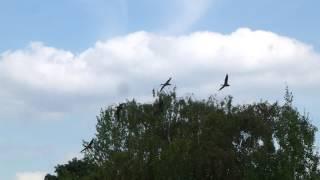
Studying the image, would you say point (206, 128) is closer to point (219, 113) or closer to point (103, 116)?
point (219, 113)

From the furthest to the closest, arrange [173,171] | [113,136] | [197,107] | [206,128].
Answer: [113,136] < [197,107] < [206,128] < [173,171]

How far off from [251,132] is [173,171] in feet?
25.0

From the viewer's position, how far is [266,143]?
50.1 metres

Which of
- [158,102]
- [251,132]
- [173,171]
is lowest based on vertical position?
[173,171]

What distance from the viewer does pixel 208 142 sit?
48.3 meters

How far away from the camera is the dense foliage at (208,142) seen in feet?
137

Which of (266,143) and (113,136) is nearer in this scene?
(266,143)

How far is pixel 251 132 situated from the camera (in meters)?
50.9

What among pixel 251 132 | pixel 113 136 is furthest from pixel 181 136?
pixel 113 136

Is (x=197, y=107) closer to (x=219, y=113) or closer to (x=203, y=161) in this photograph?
(x=219, y=113)

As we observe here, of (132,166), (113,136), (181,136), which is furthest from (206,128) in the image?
(113,136)

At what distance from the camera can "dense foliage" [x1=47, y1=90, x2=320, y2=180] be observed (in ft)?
137

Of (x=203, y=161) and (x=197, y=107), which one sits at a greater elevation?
(x=197, y=107)

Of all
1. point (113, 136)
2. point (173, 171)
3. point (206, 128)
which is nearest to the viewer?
point (173, 171)
